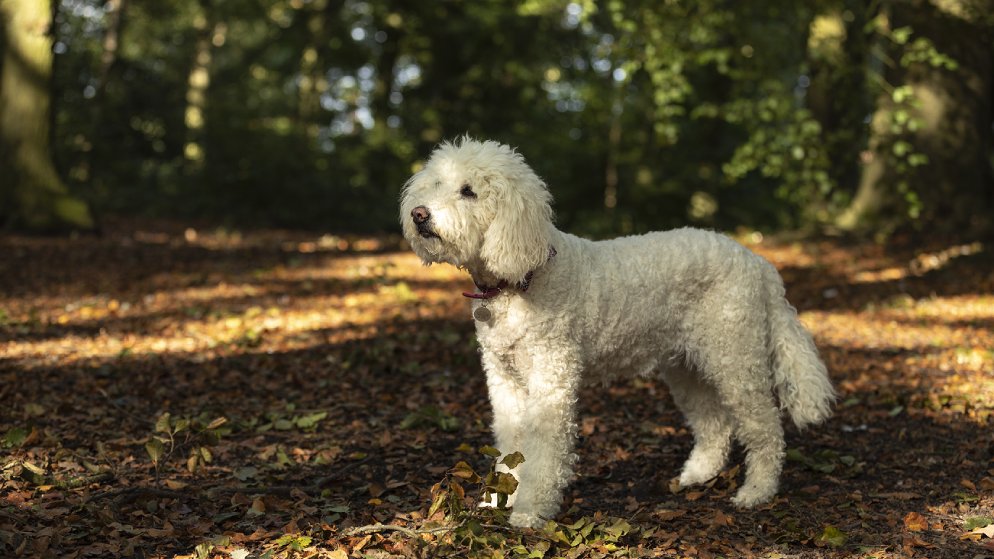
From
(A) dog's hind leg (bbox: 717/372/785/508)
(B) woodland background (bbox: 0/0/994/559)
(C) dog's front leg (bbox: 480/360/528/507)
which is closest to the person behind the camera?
(B) woodland background (bbox: 0/0/994/559)

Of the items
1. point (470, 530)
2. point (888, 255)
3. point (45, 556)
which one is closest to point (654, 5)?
point (888, 255)

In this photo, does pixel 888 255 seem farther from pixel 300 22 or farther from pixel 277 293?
pixel 300 22

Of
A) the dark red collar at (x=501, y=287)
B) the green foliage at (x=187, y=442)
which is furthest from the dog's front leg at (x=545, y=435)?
the green foliage at (x=187, y=442)

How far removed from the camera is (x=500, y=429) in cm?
469

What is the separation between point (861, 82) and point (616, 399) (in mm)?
7982

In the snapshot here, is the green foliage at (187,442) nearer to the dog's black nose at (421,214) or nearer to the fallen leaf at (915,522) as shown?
the dog's black nose at (421,214)

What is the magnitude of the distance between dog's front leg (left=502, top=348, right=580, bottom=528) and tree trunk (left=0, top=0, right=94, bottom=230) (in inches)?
423

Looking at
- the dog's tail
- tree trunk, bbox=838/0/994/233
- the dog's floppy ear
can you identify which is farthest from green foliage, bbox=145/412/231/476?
tree trunk, bbox=838/0/994/233

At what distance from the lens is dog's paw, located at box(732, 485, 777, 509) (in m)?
4.84

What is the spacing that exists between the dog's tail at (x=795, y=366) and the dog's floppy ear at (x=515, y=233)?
1.60 meters

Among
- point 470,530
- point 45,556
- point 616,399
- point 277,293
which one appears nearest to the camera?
point 45,556

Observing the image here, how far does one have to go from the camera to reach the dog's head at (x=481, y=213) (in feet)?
13.7

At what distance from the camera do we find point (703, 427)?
17.4 ft

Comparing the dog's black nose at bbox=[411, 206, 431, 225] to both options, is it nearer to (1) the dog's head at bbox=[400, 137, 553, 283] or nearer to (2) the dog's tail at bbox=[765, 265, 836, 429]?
(1) the dog's head at bbox=[400, 137, 553, 283]
